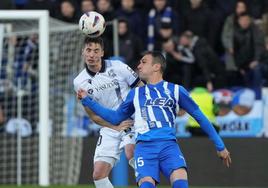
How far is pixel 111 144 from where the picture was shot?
1023 centimetres

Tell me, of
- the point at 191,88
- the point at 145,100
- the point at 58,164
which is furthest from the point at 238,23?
the point at 145,100

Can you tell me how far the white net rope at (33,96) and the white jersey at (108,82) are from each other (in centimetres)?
542

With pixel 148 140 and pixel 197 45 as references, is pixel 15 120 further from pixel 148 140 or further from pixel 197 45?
pixel 148 140

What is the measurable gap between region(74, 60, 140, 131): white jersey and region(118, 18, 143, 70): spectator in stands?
19.5 feet

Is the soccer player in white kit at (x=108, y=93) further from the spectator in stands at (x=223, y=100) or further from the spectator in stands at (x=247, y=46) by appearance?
the spectator in stands at (x=247, y=46)

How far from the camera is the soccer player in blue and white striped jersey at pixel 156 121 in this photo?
8711 mm

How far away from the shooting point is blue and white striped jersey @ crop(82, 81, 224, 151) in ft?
28.9

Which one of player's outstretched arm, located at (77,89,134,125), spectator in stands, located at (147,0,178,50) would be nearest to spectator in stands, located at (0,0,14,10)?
spectator in stands, located at (147,0,178,50)

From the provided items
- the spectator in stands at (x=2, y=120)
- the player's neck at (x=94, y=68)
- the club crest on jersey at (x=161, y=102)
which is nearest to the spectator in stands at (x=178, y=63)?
the spectator in stands at (x=2, y=120)

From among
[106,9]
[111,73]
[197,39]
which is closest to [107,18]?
[106,9]

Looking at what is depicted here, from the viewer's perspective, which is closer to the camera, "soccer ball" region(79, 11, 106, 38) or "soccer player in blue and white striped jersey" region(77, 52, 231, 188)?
"soccer player in blue and white striped jersey" region(77, 52, 231, 188)

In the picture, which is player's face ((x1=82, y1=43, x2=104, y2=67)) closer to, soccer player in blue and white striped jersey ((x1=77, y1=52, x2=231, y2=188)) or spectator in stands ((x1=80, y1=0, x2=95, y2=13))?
soccer player in blue and white striped jersey ((x1=77, y1=52, x2=231, y2=188))

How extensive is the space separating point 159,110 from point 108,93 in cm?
144

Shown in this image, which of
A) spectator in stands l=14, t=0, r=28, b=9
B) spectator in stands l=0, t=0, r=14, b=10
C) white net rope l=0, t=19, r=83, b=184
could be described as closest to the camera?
white net rope l=0, t=19, r=83, b=184
